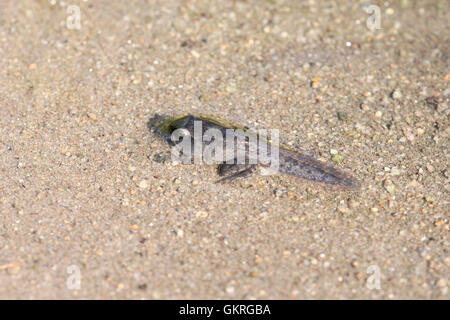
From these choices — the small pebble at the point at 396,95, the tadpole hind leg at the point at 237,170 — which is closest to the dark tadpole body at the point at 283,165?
the tadpole hind leg at the point at 237,170

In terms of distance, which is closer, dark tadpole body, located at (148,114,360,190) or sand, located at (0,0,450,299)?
sand, located at (0,0,450,299)

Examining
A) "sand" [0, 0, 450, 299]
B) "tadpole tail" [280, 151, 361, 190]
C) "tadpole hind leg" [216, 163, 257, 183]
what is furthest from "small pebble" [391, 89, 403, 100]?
"tadpole hind leg" [216, 163, 257, 183]

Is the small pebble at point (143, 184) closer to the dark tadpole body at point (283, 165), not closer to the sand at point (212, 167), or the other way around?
the sand at point (212, 167)

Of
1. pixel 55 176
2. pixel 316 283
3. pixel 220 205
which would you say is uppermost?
pixel 55 176

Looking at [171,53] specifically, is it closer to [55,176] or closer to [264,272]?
[55,176]

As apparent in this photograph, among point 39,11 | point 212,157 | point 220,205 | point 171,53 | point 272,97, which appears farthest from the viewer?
point 39,11

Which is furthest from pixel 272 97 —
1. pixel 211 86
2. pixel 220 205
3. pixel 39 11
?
pixel 39 11

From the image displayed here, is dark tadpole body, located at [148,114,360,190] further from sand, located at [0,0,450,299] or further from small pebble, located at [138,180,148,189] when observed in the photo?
small pebble, located at [138,180,148,189]

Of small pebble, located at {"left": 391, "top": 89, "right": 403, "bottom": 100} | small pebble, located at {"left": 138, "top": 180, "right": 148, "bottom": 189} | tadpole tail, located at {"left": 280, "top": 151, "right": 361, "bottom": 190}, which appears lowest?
small pebble, located at {"left": 138, "top": 180, "right": 148, "bottom": 189}

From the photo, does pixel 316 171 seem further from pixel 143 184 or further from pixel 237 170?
pixel 143 184
